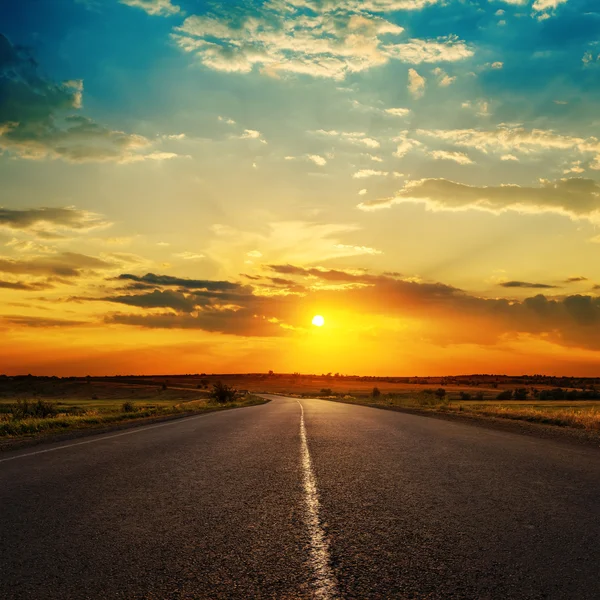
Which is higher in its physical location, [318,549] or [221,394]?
[318,549]

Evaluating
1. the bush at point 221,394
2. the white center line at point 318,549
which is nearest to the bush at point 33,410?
the white center line at point 318,549

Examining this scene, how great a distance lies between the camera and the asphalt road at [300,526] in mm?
4031

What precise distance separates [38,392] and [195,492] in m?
119

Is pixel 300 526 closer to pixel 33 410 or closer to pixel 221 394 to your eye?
pixel 33 410

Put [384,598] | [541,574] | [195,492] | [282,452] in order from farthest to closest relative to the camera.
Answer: [282,452]
[195,492]
[541,574]
[384,598]

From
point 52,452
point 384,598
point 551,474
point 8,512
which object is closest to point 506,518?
point 384,598

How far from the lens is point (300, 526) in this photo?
222 inches

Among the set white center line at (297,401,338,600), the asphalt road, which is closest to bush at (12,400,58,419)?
the asphalt road

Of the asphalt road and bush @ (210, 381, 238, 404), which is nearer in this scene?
the asphalt road

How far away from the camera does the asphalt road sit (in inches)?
159

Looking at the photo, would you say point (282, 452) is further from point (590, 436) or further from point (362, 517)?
point (590, 436)

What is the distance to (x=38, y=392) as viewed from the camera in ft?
369

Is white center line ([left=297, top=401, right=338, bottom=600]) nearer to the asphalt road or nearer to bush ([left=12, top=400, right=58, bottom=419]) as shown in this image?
the asphalt road

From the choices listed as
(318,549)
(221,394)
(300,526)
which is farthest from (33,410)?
(221,394)
